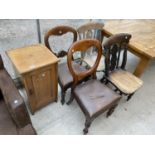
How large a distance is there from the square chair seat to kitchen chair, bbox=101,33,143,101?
0.67 feet

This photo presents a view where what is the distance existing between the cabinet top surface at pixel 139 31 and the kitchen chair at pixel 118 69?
21 centimetres

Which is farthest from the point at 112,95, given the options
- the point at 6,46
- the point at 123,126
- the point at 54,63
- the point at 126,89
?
the point at 6,46

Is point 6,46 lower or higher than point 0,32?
lower

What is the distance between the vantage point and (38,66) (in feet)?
4.25

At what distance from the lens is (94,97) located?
1.45m

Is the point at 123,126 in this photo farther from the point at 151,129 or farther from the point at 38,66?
the point at 38,66

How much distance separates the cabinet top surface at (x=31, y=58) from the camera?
Answer: 1274 millimetres

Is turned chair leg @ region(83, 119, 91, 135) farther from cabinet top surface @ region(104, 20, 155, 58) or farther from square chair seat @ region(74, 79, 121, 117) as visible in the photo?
cabinet top surface @ region(104, 20, 155, 58)

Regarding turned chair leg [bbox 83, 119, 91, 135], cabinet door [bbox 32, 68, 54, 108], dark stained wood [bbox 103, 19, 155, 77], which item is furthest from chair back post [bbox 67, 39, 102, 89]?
dark stained wood [bbox 103, 19, 155, 77]

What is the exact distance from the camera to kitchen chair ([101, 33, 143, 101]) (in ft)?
5.05

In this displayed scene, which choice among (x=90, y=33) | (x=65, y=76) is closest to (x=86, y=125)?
(x=65, y=76)

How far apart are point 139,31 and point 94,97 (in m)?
1.22

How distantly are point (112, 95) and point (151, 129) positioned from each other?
67 cm
